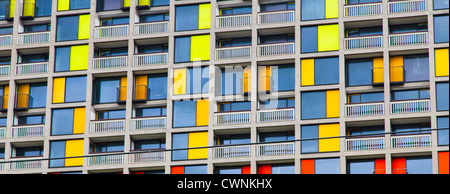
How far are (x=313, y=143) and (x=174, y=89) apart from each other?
9.58m

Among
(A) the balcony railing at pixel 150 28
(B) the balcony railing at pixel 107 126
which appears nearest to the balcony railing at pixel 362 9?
(A) the balcony railing at pixel 150 28

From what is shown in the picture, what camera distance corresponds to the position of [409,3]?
53719mm

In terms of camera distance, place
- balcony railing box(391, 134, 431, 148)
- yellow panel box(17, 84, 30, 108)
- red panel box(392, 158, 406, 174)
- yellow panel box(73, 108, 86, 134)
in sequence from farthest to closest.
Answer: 1. yellow panel box(17, 84, 30, 108)
2. yellow panel box(73, 108, 86, 134)
3. balcony railing box(391, 134, 431, 148)
4. red panel box(392, 158, 406, 174)

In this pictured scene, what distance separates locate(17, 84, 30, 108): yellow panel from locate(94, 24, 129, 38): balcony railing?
19.3 ft

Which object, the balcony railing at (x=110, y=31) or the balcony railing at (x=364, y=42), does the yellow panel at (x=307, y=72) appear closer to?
the balcony railing at (x=364, y=42)

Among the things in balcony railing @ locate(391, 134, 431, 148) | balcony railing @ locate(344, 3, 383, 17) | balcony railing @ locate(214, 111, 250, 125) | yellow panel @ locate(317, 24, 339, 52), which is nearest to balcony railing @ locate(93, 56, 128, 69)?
balcony railing @ locate(214, 111, 250, 125)

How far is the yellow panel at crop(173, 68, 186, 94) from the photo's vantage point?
55.8 meters

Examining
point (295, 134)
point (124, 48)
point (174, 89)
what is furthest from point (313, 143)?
point (124, 48)

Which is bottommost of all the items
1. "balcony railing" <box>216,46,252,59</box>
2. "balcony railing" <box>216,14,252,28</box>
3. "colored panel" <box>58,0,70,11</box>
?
"balcony railing" <box>216,46,252,59</box>

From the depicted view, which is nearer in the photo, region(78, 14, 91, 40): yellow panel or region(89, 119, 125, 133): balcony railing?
region(89, 119, 125, 133): balcony railing

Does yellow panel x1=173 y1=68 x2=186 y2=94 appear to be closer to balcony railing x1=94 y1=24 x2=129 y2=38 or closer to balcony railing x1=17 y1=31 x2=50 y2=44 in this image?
balcony railing x1=94 y1=24 x2=129 y2=38

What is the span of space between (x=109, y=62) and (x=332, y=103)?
48.9 ft

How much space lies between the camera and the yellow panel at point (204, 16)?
2228 inches

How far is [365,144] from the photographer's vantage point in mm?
52094
